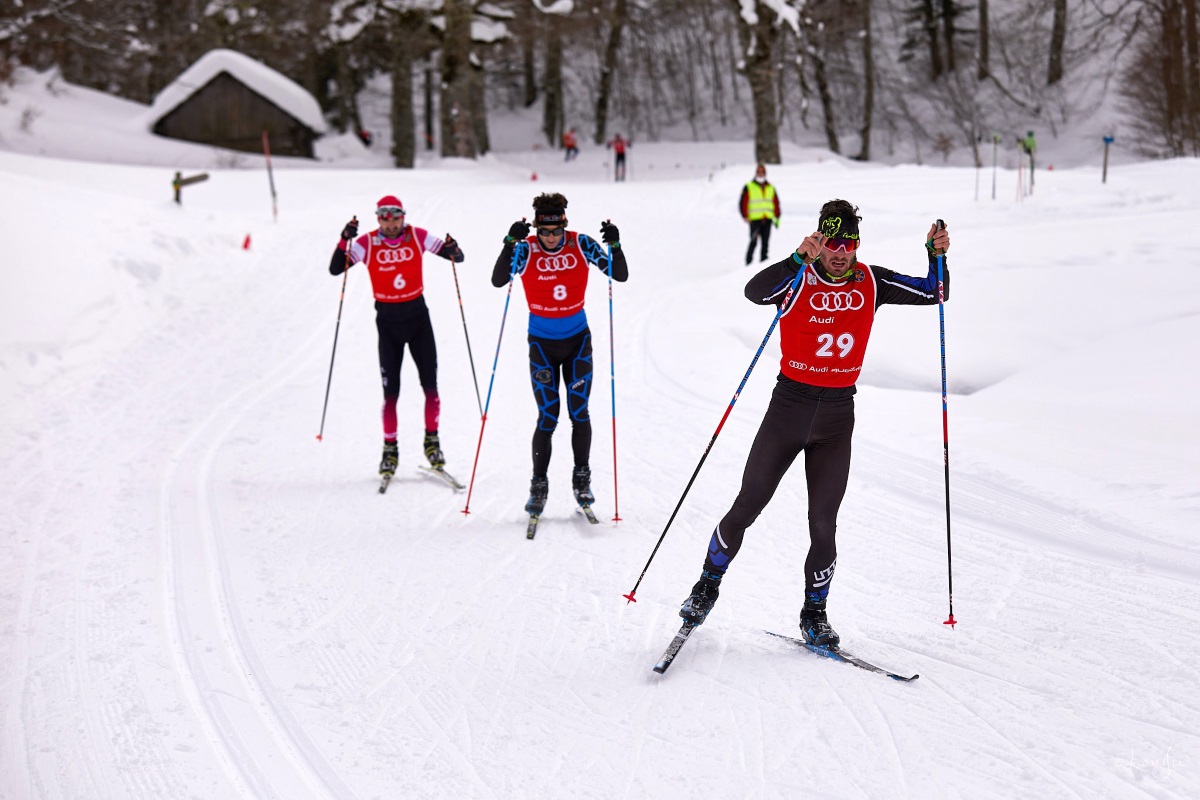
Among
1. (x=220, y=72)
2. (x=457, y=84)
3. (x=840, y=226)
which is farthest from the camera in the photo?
(x=220, y=72)

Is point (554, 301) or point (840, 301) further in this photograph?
point (554, 301)

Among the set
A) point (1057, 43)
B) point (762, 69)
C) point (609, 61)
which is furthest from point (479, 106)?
point (1057, 43)

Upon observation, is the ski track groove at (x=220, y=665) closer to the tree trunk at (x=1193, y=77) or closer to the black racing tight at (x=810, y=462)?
the black racing tight at (x=810, y=462)

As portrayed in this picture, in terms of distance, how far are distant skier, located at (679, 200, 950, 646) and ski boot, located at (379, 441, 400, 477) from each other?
11.8 ft

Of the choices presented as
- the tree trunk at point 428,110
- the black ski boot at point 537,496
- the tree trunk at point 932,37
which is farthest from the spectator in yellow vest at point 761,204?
the tree trunk at point 932,37

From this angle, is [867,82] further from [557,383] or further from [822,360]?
A: [822,360]

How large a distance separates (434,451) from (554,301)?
1.97 metres

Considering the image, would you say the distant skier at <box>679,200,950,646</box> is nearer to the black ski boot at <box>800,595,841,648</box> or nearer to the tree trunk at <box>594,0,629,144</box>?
the black ski boot at <box>800,595,841,648</box>

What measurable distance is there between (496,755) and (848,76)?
4111 cm

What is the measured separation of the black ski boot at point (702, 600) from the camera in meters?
4.57

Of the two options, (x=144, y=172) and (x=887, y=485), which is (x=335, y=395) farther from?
(x=144, y=172)

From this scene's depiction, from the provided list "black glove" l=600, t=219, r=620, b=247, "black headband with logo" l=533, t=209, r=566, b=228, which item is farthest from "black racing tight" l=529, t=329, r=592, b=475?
"black headband with logo" l=533, t=209, r=566, b=228

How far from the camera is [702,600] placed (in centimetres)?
459

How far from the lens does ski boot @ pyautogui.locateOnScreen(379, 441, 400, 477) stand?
7.42m
